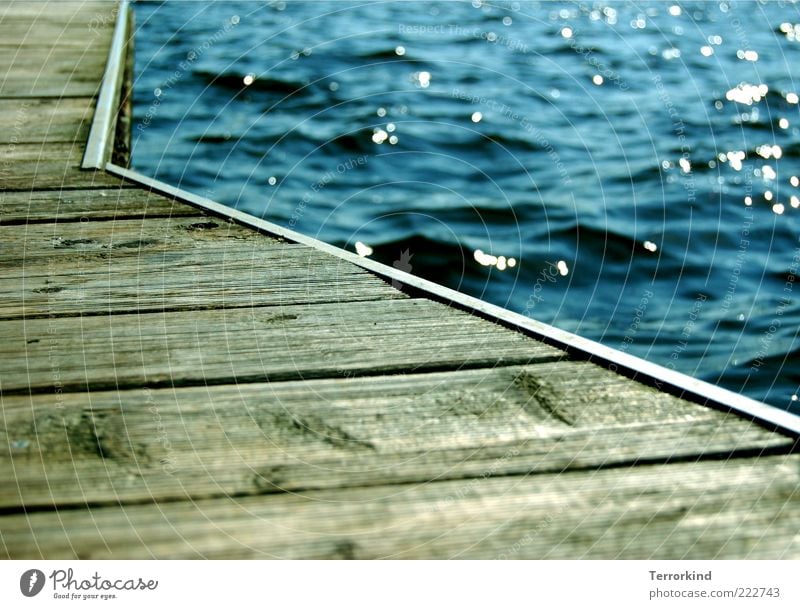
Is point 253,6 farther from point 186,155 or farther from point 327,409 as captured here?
point 327,409

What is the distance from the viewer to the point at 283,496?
122 centimetres

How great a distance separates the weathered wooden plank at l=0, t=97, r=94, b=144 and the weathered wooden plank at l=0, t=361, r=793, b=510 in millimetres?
1433

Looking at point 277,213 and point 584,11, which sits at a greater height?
point 584,11

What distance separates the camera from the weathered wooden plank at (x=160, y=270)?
170 cm

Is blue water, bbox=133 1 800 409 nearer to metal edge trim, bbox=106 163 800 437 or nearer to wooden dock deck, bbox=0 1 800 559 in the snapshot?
metal edge trim, bbox=106 163 800 437

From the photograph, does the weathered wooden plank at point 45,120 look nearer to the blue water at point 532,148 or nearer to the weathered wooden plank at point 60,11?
the blue water at point 532,148

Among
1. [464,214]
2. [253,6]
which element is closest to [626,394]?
[464,214]

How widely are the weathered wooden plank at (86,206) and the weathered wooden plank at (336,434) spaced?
784 mm

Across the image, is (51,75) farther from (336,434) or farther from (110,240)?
(336,434)

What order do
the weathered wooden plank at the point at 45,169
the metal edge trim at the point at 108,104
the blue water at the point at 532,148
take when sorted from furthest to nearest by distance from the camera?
the blue water at the point at 532,148
the metal edge trim at the point at 108,104
the weathered wooden plank at the point at 45,169

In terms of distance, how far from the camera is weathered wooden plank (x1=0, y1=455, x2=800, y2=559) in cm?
115

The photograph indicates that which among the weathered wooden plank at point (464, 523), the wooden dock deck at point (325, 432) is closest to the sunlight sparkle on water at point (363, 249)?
the wooden dock deck at point (325, 432)
